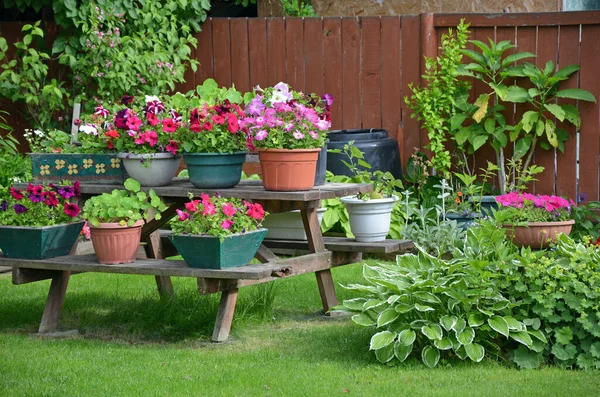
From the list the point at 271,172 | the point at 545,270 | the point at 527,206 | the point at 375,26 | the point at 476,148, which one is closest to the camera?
the point at 545,270

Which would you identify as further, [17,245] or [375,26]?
[375,26]

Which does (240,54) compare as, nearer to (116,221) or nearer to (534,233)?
(116,221)

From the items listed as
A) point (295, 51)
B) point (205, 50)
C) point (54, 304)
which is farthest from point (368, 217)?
point (205, 50)

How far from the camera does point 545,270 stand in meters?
4.71

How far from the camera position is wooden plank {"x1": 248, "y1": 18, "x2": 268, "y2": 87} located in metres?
9.79

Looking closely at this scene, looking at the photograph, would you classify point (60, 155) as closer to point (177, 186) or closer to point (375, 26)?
point (177, 186)

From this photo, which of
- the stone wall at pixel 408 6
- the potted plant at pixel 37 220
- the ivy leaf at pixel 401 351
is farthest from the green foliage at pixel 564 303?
the stone wall at pixel 408 6

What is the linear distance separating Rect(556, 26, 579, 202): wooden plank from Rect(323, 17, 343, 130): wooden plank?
2.09 metres

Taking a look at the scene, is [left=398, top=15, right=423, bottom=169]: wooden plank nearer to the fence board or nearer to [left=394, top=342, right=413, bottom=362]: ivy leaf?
the fence board

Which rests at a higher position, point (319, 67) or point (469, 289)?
point (319, 67)

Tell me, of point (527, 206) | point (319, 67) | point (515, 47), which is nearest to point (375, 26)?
point (319, 67)

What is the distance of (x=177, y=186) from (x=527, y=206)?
6.76 feet

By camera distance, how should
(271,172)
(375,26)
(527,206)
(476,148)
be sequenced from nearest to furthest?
(271,172) < (527,206) < (476,148) < (375,26)

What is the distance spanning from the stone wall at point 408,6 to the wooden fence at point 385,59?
1.26 metres
